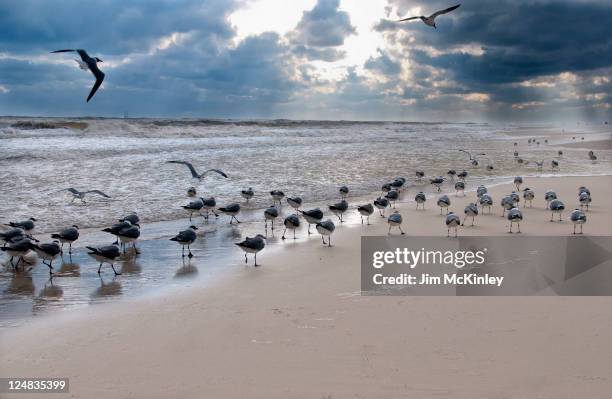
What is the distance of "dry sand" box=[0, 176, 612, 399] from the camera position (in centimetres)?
509

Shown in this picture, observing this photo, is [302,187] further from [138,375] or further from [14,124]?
[14,124]

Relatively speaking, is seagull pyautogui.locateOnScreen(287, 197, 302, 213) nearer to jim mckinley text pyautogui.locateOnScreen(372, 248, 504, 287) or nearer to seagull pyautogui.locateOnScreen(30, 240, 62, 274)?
jim mckinley text pyautogui.locateOnScreen(372, 248, 504, 287)

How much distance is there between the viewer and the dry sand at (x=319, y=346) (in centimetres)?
509

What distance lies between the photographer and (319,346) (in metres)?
5.98

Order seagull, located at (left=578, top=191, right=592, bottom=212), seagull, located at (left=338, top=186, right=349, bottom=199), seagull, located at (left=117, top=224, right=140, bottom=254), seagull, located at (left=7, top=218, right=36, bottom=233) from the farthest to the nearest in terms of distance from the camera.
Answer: seagull, located at (left=338, top=186, right=349, bottom=199)
seagull, located at (left=578, top=191, right=592, bottom=212)
seagull, located at (left=7, top=218, right=36, bottom=233)
seagull, located at (left=117, top=224, right=140, bottom=254)

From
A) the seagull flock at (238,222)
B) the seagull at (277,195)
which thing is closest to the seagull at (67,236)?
the seagull flock at (238,222)

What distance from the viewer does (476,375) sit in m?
5.21

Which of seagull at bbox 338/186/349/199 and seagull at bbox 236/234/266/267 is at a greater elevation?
seagull at bbox 338/186/349/199

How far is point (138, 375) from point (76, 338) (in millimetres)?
1550

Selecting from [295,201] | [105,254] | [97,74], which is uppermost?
[97,74]

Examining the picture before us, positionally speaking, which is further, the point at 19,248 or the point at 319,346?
the point at 19,248

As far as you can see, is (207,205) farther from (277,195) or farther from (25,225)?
(25,225)

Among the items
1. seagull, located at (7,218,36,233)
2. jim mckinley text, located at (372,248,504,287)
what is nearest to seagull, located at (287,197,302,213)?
jim mckinley text, located at (372,248,504,287)

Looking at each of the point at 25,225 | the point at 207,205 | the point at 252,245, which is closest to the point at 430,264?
the point at 252,245
